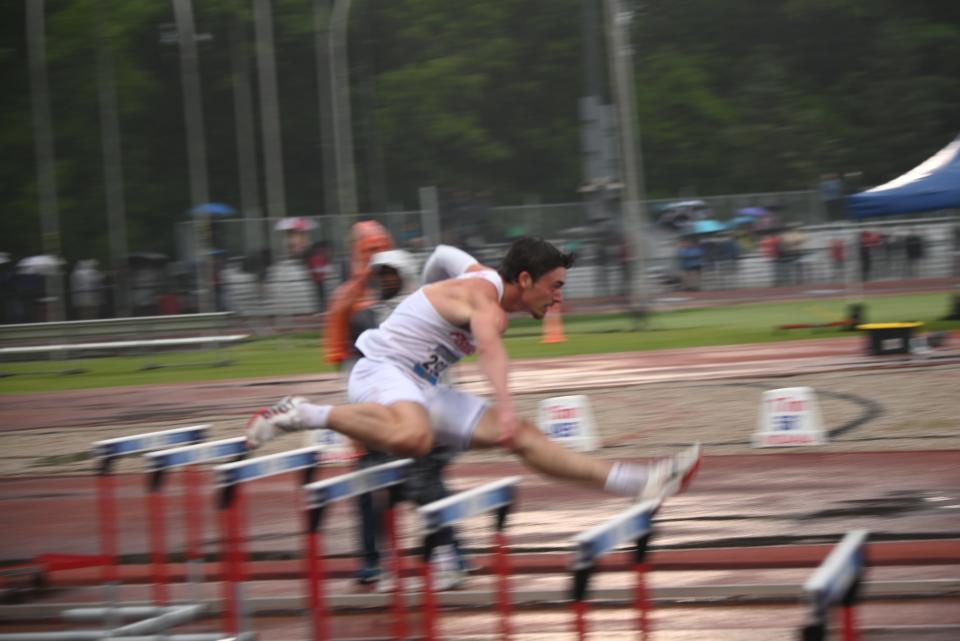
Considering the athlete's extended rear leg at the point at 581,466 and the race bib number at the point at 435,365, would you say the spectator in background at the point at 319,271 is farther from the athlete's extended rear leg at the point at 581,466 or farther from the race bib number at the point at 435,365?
the athlete's extended rear leg at the point at 581,466

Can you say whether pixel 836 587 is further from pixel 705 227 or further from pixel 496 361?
pixel 705 227

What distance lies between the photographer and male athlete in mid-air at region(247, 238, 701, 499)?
687cm

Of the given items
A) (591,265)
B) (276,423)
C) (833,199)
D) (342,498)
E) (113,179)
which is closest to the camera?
(342,498)

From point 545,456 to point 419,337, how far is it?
904 mm

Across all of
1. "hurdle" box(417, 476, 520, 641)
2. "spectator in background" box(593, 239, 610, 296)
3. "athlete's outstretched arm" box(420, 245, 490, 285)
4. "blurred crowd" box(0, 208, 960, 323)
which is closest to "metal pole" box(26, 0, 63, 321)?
"blurred crowd" box(0, 208, 960, 323)

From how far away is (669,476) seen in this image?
6.95 m

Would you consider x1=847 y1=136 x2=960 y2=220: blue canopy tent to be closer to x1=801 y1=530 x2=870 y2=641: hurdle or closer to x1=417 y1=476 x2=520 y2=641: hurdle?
x1=417 y1=476 x2=520 y2=641: hurdle

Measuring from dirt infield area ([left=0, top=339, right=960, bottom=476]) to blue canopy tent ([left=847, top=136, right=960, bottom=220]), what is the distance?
2.18m

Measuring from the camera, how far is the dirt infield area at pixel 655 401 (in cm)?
1209

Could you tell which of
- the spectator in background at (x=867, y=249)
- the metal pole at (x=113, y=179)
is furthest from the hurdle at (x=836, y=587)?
the spectator in background at (x=867, y=249)

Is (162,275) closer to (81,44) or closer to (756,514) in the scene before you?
(81,44)

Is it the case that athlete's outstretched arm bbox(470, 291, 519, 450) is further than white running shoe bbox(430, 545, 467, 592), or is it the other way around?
white running shoe bbox(430, 545, 467, 592)

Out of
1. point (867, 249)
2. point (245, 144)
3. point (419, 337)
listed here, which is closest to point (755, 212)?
point (867, 249)

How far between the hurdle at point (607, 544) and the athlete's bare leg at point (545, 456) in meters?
2.24
